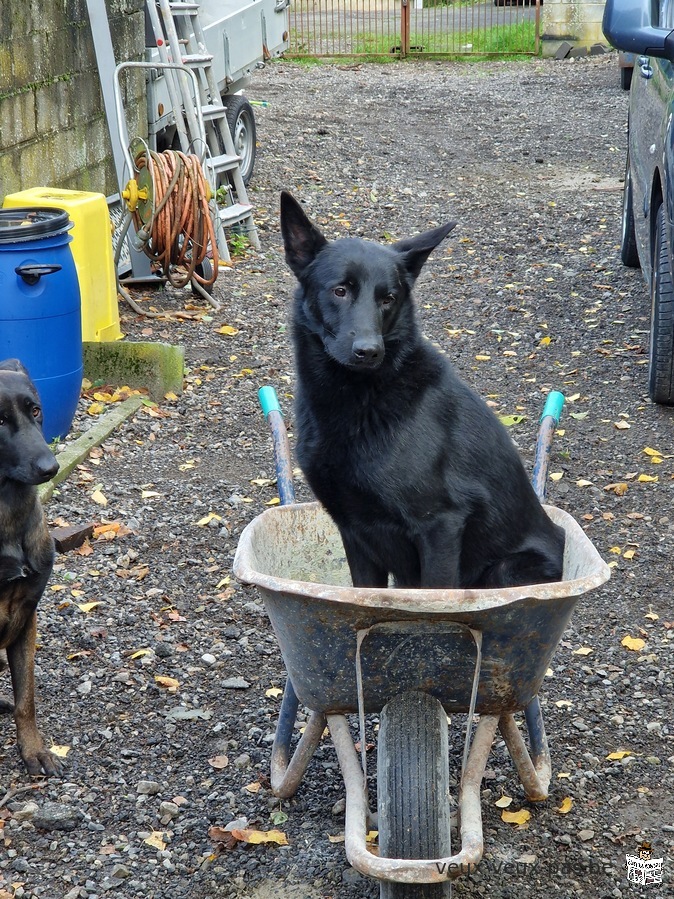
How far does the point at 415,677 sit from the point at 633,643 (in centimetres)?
165

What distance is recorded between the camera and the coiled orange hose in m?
6.93

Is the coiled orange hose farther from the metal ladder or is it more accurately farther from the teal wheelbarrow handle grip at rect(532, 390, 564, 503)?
the teal wheelbarrow handle grip at rect(532, 390, 564, 503)

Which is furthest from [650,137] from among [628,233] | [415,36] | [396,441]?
[415,36]

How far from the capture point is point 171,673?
3.51 m

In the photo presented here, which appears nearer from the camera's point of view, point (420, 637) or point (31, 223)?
point (420, 637)

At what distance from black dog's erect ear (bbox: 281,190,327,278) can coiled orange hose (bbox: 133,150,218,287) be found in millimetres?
4305

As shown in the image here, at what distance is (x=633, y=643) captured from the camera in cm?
361

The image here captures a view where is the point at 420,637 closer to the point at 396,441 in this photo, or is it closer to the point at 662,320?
the point at 396,441

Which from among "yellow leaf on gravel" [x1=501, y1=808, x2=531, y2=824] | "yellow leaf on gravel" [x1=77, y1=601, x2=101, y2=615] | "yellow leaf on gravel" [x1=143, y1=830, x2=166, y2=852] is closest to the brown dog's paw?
"yellow leaf on gravel" [x1=143, y1=830, x2=166, y2=852]

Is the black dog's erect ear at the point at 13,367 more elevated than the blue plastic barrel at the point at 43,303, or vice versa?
the black dog's erect ear at the point at 13,367

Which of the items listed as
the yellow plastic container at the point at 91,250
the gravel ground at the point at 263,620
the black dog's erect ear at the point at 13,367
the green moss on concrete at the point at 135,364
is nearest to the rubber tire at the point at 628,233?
the gravel ground at the point at 263,620

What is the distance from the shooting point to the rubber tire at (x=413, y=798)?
82.8 inches

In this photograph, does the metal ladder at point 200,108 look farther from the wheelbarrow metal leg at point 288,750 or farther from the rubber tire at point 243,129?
the wheelbarrow metal leg at point 288,750

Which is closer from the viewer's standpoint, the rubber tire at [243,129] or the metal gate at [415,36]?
the rubber tire at [243,129]
